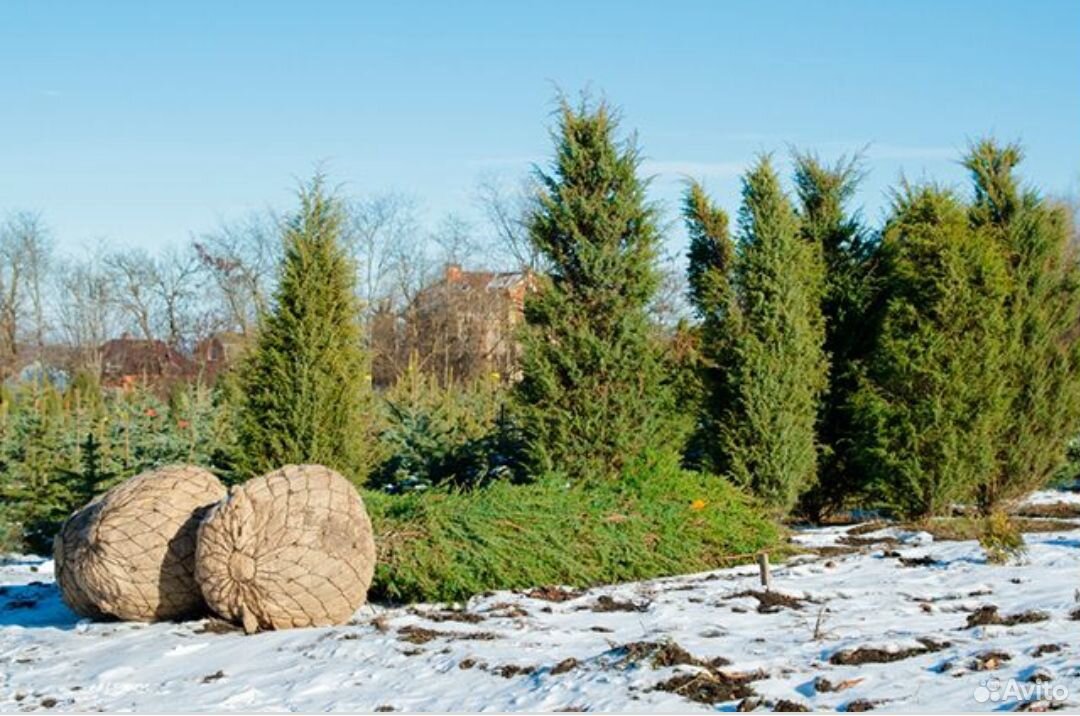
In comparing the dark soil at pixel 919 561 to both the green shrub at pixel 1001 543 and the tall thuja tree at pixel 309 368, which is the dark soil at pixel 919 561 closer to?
the green shrub at pixel 1001 543

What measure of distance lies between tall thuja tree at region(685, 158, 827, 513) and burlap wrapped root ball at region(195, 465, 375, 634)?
15.2ft

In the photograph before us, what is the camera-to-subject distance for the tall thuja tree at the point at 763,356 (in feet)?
35.7

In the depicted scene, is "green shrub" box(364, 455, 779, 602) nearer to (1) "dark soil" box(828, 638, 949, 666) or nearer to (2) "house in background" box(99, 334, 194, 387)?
(1) "dark soil" box(828, 638, 949, 666)

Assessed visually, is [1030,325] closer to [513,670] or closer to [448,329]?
[513,670]

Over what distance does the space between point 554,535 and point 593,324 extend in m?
2.96

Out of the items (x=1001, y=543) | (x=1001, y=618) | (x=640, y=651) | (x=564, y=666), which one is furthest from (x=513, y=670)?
(x=1001, y=543)

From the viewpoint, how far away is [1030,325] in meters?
12.2

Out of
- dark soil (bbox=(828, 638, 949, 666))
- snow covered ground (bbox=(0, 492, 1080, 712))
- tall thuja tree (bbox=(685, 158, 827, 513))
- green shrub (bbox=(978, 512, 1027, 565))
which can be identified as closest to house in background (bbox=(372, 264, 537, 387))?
tall thuja tree (bbox=(685, 158, 827, 513))

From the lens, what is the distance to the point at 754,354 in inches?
430

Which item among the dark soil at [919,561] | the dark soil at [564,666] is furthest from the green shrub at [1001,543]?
the dark soil at [564,666]

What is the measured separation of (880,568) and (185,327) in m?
38.4

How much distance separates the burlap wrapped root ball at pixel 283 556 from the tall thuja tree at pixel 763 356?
15.2ft

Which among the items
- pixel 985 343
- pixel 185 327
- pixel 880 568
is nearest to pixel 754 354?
pixel 985 343

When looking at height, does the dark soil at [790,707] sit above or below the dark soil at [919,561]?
below
